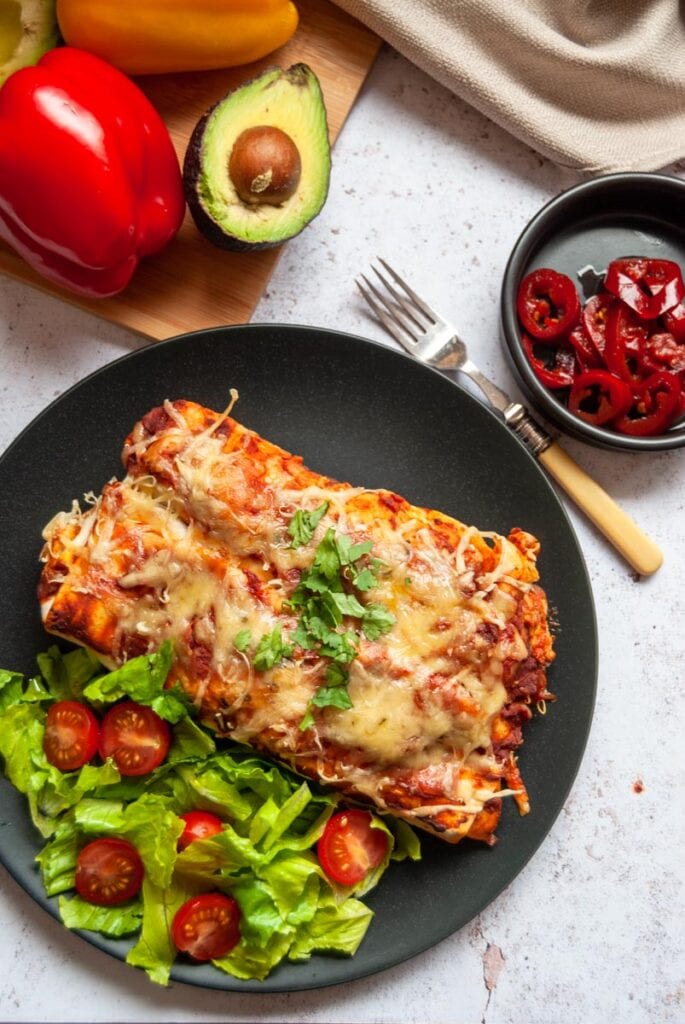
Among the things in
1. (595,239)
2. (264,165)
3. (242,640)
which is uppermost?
(595,239)

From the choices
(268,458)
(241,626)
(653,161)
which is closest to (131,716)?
(241,626)

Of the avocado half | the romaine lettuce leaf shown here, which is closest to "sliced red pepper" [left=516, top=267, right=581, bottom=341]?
the avocado half

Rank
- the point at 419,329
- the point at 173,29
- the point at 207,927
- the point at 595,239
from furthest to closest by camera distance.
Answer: the point at 595,239 → the point at 419,329 → the point at 173,29 → the point at 207,927

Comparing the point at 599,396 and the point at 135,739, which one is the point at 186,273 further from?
the point at 135,739

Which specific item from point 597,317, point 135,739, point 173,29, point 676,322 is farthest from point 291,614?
point 173,29

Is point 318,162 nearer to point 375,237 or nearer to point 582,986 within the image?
point 375,237

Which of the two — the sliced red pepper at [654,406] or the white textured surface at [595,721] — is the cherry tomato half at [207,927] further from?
the sliced red pepper at [654,406]

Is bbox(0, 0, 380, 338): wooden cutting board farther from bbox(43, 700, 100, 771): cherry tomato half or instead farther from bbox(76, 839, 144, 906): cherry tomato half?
bbox(76, 839, 144, 906): cherry tomato half
